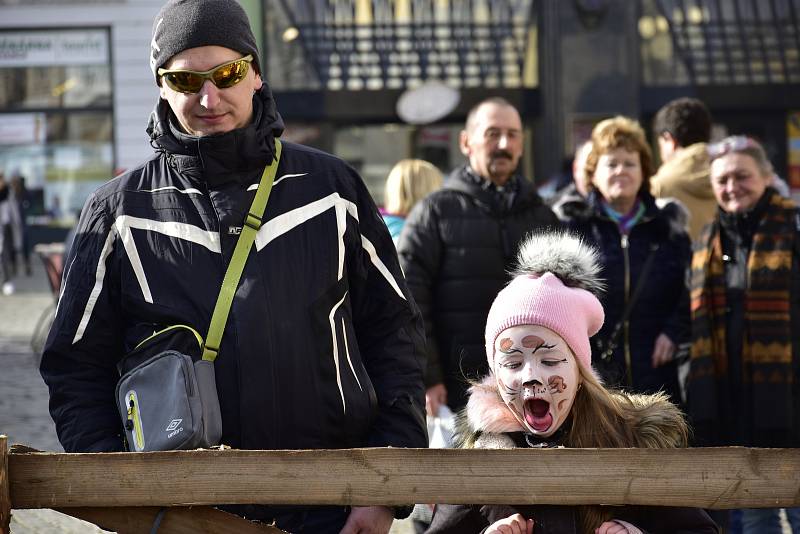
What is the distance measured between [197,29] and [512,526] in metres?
1.32

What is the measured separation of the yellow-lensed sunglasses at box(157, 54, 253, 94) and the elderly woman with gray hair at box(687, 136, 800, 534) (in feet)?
9.41

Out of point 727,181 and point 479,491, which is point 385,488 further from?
point 727,181

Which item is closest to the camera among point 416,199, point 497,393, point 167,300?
point 167,300

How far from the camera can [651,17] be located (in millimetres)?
18625

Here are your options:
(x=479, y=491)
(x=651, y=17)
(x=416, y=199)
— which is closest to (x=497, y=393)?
(x=479, y=491)

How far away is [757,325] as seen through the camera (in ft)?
17.9

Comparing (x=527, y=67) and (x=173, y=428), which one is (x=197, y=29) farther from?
(x=527, y=67)

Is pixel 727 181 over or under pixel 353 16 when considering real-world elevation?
under

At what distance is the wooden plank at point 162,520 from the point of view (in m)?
2.75

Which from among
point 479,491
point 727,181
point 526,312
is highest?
point 727,181

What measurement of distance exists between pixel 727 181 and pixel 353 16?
1414cm

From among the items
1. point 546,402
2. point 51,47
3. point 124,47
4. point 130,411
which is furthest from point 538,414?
point 51,47

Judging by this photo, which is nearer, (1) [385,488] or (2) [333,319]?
(1) [385,488]

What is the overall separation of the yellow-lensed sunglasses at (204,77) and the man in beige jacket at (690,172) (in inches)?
149
